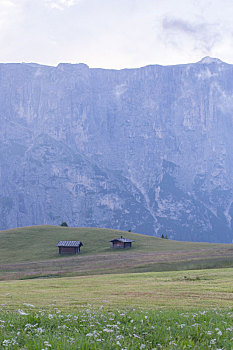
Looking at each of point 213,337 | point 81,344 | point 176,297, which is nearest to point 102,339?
point 81,344

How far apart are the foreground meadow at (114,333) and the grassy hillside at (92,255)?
191 feet

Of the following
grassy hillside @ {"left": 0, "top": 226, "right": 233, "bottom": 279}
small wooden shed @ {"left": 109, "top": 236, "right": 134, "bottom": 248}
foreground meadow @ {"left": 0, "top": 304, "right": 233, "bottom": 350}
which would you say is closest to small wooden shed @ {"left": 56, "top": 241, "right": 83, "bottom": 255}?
grassy hillside @ {"left": 0, "top": 226, "right": 233, "bottom": 279}

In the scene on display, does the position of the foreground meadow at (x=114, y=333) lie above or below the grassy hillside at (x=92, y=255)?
above

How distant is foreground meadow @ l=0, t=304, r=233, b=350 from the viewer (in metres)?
9.19

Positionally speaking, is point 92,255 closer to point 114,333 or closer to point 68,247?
point 68,247

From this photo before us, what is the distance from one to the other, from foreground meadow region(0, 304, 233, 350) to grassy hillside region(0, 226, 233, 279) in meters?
58.3

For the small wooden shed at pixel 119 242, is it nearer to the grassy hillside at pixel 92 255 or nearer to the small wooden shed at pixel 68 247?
the grassy hillside at pixel 92 255

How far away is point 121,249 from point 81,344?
11054 centimetres

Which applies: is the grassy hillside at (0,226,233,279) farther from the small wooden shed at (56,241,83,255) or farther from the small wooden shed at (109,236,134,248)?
the small wooden shed at (109,236,134,248)

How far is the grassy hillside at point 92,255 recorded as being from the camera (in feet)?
245

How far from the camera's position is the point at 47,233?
146 meters

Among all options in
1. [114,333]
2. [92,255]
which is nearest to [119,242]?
[92,255]

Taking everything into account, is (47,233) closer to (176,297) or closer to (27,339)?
(176,297)

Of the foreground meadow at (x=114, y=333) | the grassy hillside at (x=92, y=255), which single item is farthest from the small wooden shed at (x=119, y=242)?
the foreground meadow at (x=114, y=333)
